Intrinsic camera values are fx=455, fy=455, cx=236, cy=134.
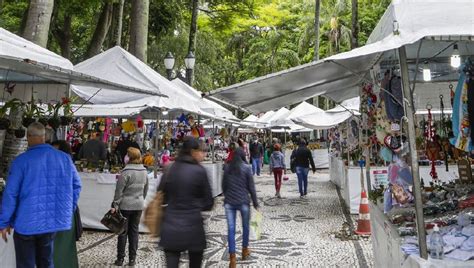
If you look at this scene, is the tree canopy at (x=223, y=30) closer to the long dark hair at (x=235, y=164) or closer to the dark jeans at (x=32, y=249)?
the long dark hair at (x=235, y=164)

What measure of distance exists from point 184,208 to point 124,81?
5.25m

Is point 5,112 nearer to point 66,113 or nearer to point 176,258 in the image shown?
point 66,113

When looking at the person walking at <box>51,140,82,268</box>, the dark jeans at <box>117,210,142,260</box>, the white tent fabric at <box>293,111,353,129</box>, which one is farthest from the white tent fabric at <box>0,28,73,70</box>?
the white tent fabric at <box>293,111,353,129</box>

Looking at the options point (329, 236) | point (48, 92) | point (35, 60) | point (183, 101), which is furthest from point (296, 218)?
point (35, 60)

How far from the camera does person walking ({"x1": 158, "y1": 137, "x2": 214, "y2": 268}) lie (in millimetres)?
3896

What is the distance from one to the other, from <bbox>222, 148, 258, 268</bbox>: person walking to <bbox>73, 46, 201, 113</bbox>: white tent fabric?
267cm

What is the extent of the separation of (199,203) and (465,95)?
2758 mm

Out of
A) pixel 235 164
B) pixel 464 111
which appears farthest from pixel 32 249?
pixel 464 111

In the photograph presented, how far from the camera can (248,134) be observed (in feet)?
156

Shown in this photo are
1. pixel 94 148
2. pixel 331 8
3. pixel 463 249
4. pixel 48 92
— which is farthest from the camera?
pixel 331 8

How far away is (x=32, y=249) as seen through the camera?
14.4 ft

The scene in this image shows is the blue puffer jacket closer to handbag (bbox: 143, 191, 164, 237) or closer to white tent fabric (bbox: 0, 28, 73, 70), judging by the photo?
white tent fabric (bbox: 0, 28, 73, 70)

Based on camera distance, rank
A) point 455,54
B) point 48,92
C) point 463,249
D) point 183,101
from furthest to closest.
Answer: point 183,101 < point 48,92 < point 455,54 < point 463,249

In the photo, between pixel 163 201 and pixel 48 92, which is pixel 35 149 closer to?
pixel 163 201
